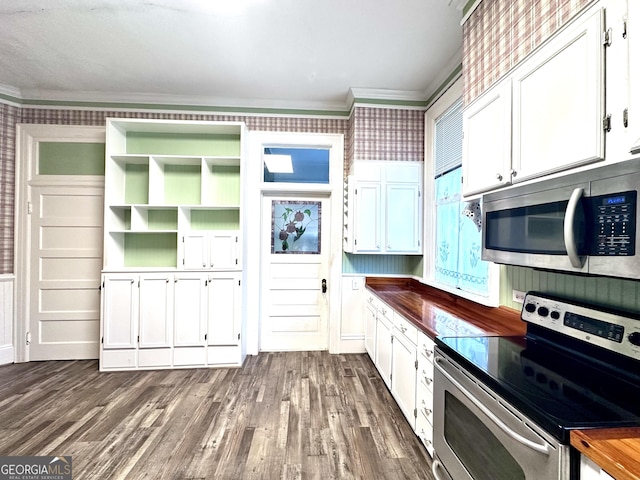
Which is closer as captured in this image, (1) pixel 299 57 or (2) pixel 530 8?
(2) pixel 530 8

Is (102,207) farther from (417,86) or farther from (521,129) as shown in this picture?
(521,129)

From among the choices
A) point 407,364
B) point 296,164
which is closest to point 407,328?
point 407,364

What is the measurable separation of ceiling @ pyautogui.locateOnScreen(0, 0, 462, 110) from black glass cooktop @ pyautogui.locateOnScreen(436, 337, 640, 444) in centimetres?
222

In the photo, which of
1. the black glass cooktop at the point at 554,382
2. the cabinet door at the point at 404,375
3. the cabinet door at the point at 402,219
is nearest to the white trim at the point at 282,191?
the cabinet door at the point at 402,219

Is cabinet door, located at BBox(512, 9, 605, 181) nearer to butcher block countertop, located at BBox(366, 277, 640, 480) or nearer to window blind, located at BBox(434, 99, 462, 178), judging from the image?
butcher block countertop, located at BBox(366, 277, 640, 480)

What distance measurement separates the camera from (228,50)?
98.7 inches

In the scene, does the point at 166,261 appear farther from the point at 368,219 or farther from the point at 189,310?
the point at 368,219

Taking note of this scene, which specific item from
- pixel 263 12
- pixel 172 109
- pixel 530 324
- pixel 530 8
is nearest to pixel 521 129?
pixel 530 8

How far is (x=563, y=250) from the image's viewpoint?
108cm

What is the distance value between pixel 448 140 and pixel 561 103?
176cm

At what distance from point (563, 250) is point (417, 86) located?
263 cm

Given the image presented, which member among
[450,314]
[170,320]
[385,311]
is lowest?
[170,320]

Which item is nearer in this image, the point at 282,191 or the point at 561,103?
the point at 561,103

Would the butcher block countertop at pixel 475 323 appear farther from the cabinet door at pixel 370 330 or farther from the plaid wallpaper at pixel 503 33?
the plaid wallpaper at pixel 503 33
